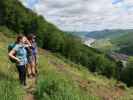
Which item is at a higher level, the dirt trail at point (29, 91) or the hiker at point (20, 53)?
the hiker at point (20, 53)

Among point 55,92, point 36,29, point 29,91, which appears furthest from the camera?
point 36,29

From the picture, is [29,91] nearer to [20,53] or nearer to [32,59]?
[20,53]

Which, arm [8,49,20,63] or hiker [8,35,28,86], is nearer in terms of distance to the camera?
arm [8,49,20,63]

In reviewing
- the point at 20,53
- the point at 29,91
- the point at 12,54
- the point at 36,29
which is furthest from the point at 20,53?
the point at 36,29

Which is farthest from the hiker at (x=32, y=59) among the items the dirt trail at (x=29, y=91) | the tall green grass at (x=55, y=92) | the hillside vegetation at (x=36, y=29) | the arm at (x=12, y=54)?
the hillside vegetation at (x=36, y=29)

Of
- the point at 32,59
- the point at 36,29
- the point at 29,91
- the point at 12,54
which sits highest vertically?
the point at 12,54

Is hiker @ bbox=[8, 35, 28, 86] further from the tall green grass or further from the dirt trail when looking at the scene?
the tall green grass

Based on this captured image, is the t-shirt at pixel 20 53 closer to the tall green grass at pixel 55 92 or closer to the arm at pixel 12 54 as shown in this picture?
the arm at pixel 12 54

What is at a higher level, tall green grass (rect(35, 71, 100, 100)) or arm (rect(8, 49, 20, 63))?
arm (rect(8, 49, 20, 63))

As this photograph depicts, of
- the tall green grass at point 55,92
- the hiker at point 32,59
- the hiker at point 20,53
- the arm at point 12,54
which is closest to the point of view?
the tall green grass at point 55,92

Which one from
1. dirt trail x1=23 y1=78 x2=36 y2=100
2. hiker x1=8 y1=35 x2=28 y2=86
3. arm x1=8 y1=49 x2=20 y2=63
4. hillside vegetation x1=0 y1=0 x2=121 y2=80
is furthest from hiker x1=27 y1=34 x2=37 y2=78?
hillside vegetation x1=0 y1=0 x2=121 y2=80

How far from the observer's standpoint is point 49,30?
10506 cm

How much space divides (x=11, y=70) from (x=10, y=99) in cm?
708

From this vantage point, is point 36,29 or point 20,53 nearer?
point 20,53
